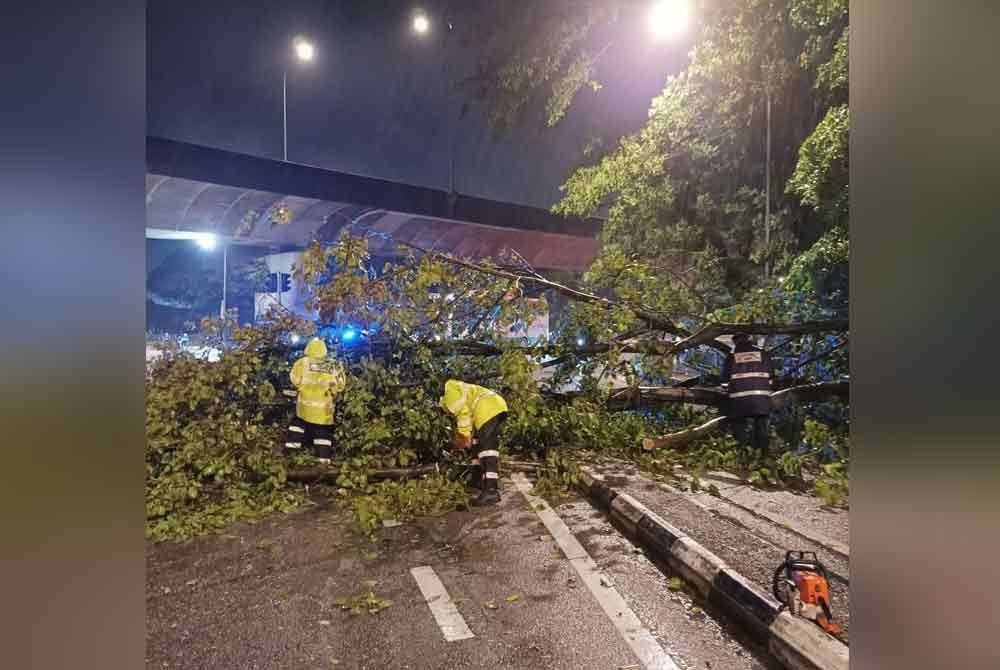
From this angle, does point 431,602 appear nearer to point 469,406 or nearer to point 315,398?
point 469,406

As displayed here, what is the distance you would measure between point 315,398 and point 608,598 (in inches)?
151

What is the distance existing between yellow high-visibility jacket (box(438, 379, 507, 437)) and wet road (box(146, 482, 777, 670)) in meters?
0.95

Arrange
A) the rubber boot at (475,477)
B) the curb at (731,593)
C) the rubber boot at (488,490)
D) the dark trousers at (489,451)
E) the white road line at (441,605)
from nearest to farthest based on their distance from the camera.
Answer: the curb at (731,593) < the white road line at (441,605) < the rubber boot at (488,490) < the dark trousers at (489,451) < the rubber boot at (475,477)

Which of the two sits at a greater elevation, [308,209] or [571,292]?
[308,209]

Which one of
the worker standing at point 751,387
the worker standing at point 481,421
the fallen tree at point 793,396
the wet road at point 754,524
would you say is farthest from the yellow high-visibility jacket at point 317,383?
the worker standing at point 751,387

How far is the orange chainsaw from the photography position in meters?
3.18

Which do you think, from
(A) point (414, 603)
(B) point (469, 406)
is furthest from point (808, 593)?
(B) point (469, 406)

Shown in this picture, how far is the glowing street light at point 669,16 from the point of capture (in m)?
7.54

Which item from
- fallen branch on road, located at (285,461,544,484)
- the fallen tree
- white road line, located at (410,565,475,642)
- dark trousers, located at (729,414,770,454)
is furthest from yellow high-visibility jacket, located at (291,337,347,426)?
dark trousers, located at (729,414,770,454)

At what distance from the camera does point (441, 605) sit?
151 inches

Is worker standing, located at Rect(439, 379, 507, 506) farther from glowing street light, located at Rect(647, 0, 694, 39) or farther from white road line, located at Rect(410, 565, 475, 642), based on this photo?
glowing street light, located at Rect(647, 0, 694, 39)

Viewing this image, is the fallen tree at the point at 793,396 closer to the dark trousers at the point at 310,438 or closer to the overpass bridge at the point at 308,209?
the dark trousers at the point at 310,438

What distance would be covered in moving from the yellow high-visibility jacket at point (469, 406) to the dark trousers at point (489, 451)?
0.06 m
